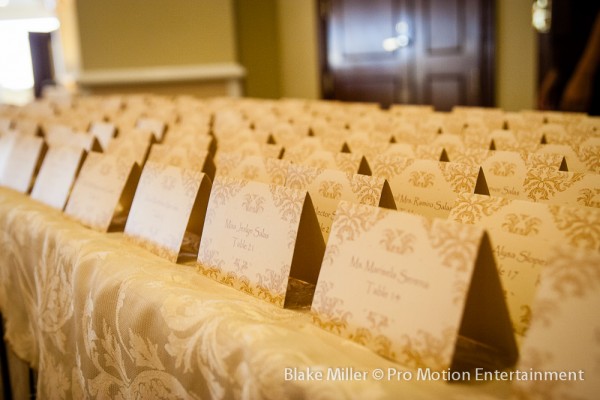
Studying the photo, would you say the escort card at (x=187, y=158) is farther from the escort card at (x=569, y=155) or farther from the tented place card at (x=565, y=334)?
the tented place card at (x=565, y=334)

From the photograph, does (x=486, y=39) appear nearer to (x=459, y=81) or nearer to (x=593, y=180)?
(x=459, y=81)

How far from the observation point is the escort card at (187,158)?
133 cm

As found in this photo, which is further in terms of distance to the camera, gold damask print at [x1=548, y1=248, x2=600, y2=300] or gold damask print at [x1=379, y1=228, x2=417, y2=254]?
gold damask print at [x1=379, y1=228, x2=417, y2=254]

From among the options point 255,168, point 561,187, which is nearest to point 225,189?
point 255,168

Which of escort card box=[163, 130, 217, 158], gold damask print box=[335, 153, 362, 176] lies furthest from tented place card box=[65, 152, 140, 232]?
gold damask print box=[335, 153, 362, 176]

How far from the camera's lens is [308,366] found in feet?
2.18

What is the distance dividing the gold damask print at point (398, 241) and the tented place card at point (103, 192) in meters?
0.77

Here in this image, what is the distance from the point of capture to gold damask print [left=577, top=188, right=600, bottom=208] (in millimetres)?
847

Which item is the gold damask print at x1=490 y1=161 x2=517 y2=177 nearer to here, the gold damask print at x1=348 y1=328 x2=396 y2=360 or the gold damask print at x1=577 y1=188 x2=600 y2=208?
the gold damask print at x1=577 y1=188 x2=600 y2=208

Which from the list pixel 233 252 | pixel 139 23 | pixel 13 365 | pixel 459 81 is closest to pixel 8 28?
pixel 139 23

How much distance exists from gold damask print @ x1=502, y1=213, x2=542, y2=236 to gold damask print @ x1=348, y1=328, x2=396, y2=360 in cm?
21

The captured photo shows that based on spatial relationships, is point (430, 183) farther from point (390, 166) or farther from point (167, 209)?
point (167, 209)

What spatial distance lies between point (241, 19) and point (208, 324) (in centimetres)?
605

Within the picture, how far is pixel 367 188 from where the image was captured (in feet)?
3.03
